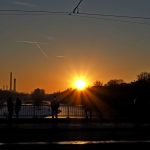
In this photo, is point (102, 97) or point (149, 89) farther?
point (102, 97)

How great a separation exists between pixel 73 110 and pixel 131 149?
99.2 ft

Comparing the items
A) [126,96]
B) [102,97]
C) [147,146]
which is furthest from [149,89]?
[147,146]

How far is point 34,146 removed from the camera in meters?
15.9

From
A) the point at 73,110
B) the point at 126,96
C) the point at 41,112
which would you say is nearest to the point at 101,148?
the point at 73,110

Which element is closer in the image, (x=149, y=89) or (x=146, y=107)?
(x=146, y=107)

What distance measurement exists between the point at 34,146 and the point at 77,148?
133 cm

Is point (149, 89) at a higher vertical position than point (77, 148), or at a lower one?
higher

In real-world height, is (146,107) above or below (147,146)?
above

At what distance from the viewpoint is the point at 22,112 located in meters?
46.7

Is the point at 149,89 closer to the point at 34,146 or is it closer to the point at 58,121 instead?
the point at 58,121

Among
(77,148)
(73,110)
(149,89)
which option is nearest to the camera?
(77,148)

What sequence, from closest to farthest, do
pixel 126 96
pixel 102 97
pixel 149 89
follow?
pixel 149 89 → pixel 126 96 → pixel 102 97

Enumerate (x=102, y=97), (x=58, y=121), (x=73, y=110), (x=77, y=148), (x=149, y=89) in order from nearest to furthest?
(x=77, y=148)
(x=58, y=121)
(x=73, y=110)
(x=149, y=89)
(x=102, y=97)

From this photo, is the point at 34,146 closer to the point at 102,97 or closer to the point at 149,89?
the point at 149,89
